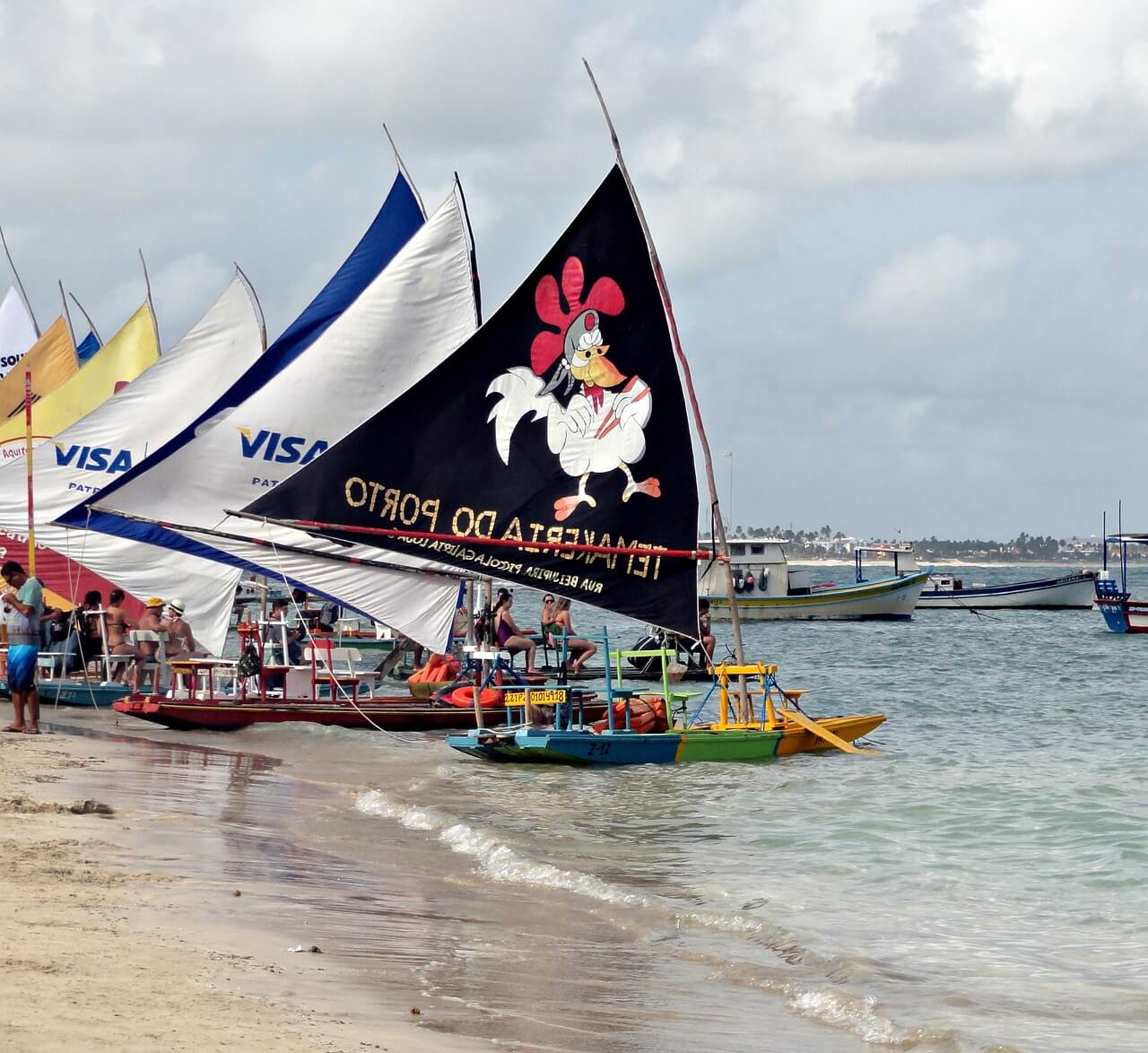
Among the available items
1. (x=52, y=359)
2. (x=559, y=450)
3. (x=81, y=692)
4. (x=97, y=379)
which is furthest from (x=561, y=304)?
(x=52, y=359)

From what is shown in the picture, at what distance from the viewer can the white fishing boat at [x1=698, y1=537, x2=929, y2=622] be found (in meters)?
63.6

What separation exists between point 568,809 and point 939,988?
6.85 metres

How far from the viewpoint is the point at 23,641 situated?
18297 millimetres

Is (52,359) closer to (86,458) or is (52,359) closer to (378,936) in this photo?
(86,458)

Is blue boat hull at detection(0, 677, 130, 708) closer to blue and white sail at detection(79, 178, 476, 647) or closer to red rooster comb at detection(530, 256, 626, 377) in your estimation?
blue and white sail at detection(79, 178, 476, 647)

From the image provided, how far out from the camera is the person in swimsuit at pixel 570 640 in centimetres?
2583

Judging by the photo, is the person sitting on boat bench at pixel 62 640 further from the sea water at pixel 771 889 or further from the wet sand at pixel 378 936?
the wet sand at pixel 378 936

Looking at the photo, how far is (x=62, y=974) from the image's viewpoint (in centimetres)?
697

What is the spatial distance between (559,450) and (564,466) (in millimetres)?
182

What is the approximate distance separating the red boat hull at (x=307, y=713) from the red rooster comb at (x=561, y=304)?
5.03 m

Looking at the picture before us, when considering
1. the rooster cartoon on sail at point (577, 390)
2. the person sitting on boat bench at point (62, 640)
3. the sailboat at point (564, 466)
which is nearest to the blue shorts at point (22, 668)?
the sailboat at point (564, 466)

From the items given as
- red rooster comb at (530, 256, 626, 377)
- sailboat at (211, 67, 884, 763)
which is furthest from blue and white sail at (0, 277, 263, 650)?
red rooster comb at (530, 256, 626, 377)

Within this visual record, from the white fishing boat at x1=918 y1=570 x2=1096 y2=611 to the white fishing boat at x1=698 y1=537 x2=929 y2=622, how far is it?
985 centimetres

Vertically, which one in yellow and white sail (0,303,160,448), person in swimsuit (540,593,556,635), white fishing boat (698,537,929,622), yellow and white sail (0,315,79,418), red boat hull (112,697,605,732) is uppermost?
yellow and white sail (0,315,79,418)
